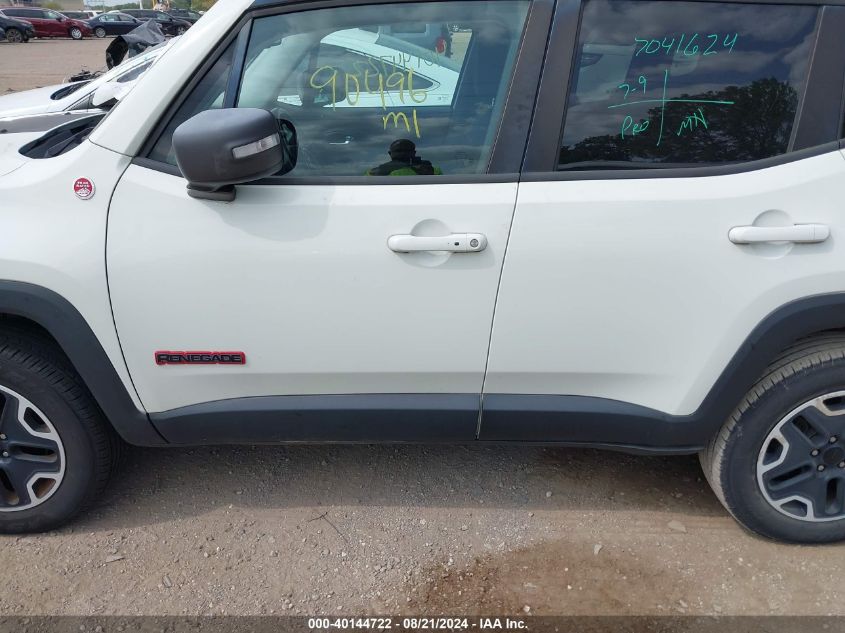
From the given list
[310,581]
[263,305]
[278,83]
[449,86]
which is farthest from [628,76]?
[310,581]

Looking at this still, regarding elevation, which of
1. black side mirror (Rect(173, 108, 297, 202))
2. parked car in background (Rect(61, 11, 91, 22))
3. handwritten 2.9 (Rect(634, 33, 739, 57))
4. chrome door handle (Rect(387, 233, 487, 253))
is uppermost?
handwritten 2.9 (Rect(634, 33, 739, 57))

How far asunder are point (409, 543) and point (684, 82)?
177 cm

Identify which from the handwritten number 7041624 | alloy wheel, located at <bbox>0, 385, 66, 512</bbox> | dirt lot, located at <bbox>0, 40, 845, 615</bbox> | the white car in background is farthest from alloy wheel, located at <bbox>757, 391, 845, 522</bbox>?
the white car in background

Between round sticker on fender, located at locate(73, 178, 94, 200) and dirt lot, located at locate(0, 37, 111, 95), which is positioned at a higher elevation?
round sticker on fender, located at locate(73, 178, 94, 200)

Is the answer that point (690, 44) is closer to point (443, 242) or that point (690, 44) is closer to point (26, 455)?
point (443, 242)

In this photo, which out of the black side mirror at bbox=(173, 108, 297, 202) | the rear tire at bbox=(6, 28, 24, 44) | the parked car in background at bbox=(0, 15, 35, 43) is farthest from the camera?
the rear tire at bbox=(6, 28, 24, 44)

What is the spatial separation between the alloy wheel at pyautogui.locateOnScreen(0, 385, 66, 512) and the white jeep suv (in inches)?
12.2

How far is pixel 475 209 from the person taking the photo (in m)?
1.93

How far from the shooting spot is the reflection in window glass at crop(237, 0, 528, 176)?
1.99 meters

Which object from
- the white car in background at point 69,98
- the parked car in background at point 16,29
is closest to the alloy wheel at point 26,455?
the white car in background at point 69,98

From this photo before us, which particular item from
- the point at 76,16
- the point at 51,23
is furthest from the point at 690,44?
the point at 76,16

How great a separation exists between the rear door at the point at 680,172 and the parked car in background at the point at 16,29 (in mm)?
33845

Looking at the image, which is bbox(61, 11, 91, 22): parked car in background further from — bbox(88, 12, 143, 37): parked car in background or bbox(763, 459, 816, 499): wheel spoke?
bbox(763, 459, 816, 499): wheel spoke

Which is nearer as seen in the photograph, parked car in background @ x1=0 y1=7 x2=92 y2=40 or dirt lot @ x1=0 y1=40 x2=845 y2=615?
dirt lot @ x1=0 y1=40 x2=845 y2=615
